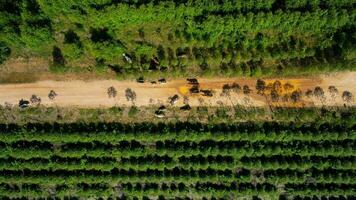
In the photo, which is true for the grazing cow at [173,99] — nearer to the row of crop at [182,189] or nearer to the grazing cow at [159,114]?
the grazing cow at [159,114]

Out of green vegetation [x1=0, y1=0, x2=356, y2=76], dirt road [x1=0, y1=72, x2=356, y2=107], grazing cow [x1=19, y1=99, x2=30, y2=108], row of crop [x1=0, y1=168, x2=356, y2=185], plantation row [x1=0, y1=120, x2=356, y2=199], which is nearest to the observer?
green vegetation [x1=0, y1=0, x2=356, y2=76]

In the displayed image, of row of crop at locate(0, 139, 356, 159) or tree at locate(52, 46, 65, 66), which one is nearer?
row of crop at locate(0, 139, 356, 159)

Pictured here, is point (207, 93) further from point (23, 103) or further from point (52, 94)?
point (23, 103)

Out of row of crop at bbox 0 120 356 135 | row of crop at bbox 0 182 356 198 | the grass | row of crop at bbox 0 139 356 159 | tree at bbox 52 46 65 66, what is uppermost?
tree at bbox 52 46 65 66

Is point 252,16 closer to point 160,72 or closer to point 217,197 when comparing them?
point 160,72

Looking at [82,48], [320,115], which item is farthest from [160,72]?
[320,115]

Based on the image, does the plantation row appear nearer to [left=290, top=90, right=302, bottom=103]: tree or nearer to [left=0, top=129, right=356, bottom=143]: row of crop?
[left=0, top=129, right=356, bottom=143]: row of crop

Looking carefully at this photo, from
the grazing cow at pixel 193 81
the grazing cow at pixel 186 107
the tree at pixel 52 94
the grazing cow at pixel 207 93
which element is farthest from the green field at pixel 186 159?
the grazing cow at pixel 193 81

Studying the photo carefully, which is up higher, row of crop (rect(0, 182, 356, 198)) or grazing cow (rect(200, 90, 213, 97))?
Result: grazing cow (rect(200, 90, 213, 97))

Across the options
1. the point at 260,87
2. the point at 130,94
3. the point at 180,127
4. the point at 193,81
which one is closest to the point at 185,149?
the point at 180,127

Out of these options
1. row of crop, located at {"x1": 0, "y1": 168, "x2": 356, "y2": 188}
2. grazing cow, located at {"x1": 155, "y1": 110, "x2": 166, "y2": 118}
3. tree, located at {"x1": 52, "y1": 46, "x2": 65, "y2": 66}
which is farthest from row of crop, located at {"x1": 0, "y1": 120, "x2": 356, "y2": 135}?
tree, located at {"x1": 52, "y1": 46, "x2": 65, "y2": 66}
